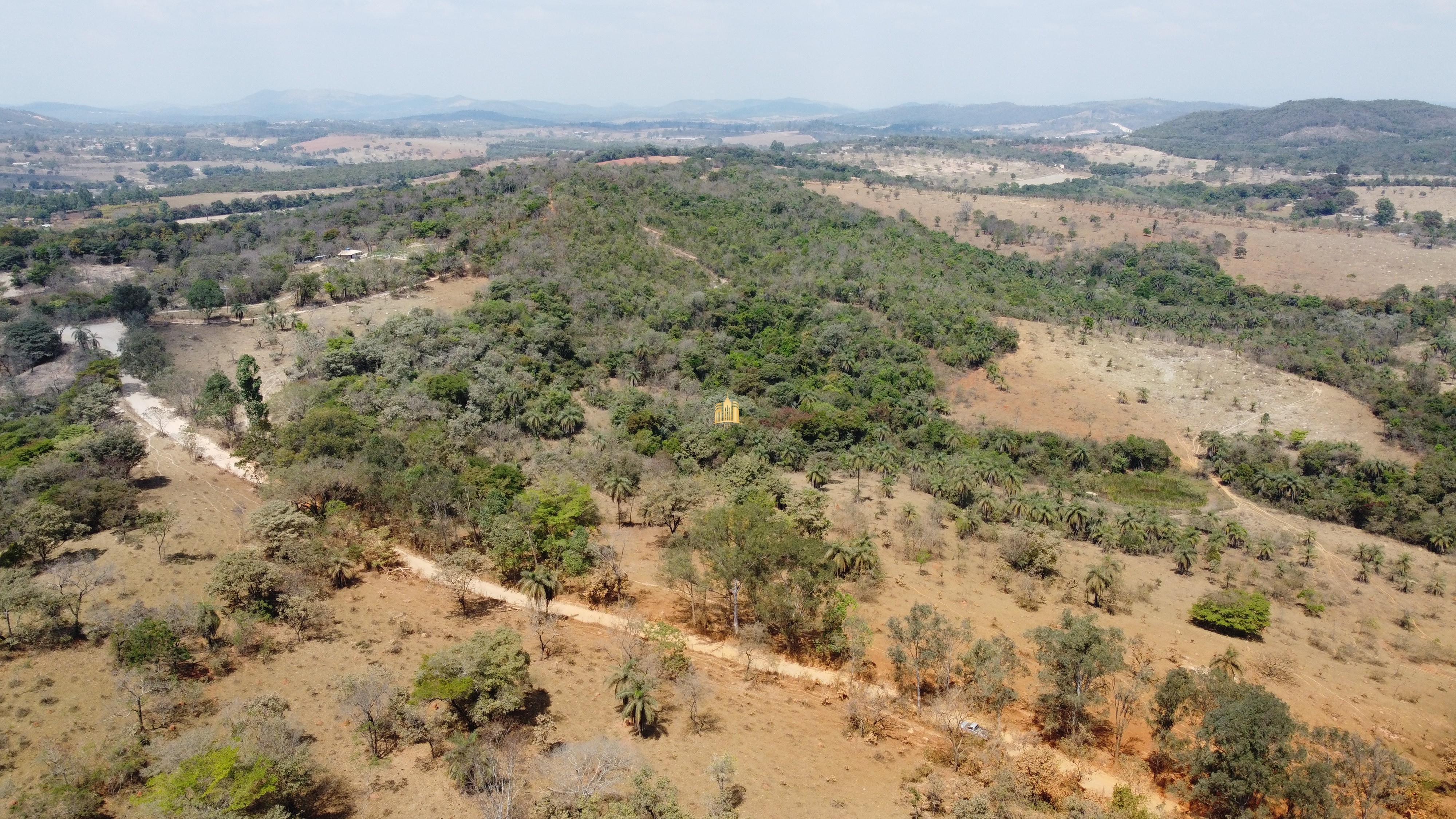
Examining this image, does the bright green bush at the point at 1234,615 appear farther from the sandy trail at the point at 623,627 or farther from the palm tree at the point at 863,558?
the sandy trail at the point at 623,627

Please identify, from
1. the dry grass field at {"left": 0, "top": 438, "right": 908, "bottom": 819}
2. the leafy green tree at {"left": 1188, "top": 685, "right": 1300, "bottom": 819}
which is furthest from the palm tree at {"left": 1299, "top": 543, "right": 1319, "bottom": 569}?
the dry grass field at {"left": 0, "top": 438, "right": 908, "bottom": 819}

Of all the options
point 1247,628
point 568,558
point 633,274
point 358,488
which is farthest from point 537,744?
point 633,274

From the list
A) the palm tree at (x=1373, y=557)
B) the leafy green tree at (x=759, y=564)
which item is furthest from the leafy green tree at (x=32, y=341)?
the palm tree at (x=1373, y=557)

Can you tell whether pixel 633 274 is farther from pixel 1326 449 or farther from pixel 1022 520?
pixel 1326 449

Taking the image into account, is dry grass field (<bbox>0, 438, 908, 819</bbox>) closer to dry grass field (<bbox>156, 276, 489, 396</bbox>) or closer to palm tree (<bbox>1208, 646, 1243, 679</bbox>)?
palm tree (<bbox>1208, 646, 1243, 679</bbox>)

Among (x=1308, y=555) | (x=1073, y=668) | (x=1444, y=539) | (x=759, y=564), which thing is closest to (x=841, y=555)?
(x=759, y=564)

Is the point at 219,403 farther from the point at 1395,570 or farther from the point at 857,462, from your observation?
the point at 1395,570
